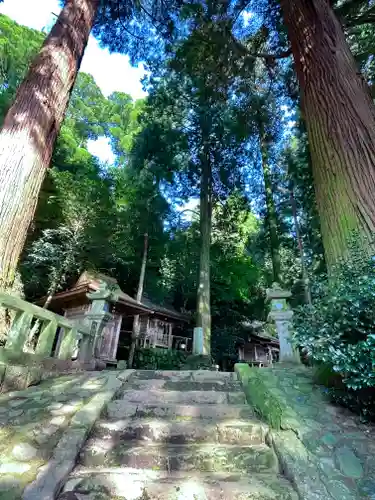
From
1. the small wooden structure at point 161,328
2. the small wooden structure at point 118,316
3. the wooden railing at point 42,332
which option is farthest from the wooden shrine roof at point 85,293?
the wooden railing at point 42,332

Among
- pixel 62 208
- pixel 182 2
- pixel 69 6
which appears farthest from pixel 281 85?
pixel 62 208

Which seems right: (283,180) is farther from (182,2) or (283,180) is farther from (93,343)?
(93,343)

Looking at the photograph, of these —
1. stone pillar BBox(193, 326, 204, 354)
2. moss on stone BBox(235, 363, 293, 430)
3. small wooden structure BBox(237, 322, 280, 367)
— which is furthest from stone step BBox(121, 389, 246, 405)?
small wooden structure BBox(237, 322, 280, 367)

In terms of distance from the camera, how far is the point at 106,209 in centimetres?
1162

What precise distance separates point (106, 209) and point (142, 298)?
5724mm

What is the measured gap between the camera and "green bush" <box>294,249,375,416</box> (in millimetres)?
2256

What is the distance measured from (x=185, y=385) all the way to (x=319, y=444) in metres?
1.99

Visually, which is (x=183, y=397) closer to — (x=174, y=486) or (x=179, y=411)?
(x=179, y=411)

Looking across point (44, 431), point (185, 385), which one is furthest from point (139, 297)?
point (44, 431)

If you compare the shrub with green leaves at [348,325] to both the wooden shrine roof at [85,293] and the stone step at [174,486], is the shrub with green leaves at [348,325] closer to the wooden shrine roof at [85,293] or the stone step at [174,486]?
the stone step at [174,486]

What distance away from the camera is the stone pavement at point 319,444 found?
1881mm

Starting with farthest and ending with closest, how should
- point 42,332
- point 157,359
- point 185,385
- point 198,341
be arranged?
point 157,359 < point 198,341 < point 42,332 < point 185,385

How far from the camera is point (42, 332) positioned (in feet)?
13.8

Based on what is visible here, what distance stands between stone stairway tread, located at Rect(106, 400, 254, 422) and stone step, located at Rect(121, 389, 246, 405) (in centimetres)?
19
